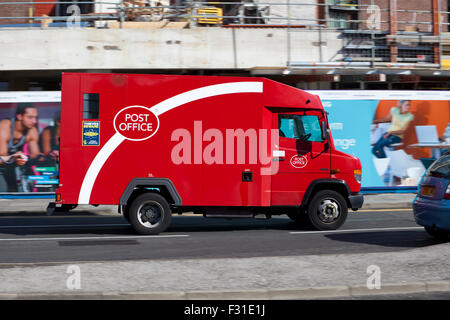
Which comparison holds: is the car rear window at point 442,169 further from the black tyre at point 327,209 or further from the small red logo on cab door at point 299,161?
the small red logo on cab door at point 299,161

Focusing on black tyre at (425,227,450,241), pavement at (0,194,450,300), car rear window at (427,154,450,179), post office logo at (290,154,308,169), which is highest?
post office logo at (290,154,308,169)

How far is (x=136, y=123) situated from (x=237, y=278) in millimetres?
5163

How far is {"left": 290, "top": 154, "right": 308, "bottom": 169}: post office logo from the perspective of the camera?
41.1 ft

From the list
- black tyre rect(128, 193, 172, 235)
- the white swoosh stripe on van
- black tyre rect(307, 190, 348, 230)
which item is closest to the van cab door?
black tyre rect(307, 190, 348, 230)

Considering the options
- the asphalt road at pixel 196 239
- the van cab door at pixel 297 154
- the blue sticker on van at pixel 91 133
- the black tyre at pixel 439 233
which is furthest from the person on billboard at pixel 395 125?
the blue sticker on van at pixel 91 133

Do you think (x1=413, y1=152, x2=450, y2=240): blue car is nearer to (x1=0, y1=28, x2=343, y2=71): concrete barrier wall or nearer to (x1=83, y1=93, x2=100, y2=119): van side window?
(x1=83, y1=93, x2=100, y2=119): van side window

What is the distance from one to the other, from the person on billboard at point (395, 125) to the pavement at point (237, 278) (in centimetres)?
1214

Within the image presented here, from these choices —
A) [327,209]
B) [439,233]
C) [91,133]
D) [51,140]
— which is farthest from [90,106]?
[51,140]

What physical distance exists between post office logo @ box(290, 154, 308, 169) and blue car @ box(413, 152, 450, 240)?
2353mm

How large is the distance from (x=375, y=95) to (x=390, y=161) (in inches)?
89.3

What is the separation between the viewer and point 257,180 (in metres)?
12.3

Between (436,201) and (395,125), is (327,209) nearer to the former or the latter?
(436,201)
